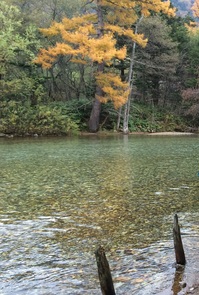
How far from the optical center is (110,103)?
2584 centimetres

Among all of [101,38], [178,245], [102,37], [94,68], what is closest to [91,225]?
[178,245]

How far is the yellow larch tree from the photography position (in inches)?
818

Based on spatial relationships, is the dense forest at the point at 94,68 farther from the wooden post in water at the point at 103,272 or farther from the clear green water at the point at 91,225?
the wooden post in water at the point at 103,272

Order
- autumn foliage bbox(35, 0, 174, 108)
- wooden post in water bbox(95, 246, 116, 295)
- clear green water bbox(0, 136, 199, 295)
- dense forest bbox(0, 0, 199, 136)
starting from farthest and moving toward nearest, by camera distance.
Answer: dense forest bbox(0, 0, 199, 136) < autumn foliage bbox(35, 0, 174, 108) < clear green water bbox(0, 136, 199, 295) < wooden post in water bbox(95, 246, 116, 295)

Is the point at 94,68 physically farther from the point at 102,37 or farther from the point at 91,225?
the point at 91,225

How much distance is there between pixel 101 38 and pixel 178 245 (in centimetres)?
1895

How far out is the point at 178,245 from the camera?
3.58 metres

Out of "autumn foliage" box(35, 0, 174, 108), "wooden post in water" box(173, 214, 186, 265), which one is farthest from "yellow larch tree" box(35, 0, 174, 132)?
"wooden post in water" box(173, 214, 186, 265)

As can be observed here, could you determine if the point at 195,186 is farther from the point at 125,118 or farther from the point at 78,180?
the point at 125,118

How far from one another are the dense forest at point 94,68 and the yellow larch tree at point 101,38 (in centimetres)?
6

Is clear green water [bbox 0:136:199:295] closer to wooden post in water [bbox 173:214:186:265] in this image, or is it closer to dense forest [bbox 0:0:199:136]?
wooden post in water [bbox 173:214:186:265]

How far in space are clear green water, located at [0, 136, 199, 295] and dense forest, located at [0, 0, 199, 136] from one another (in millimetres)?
12298

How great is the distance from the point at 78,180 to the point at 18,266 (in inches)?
193

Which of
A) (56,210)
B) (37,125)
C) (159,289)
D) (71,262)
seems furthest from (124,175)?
(37,125)
